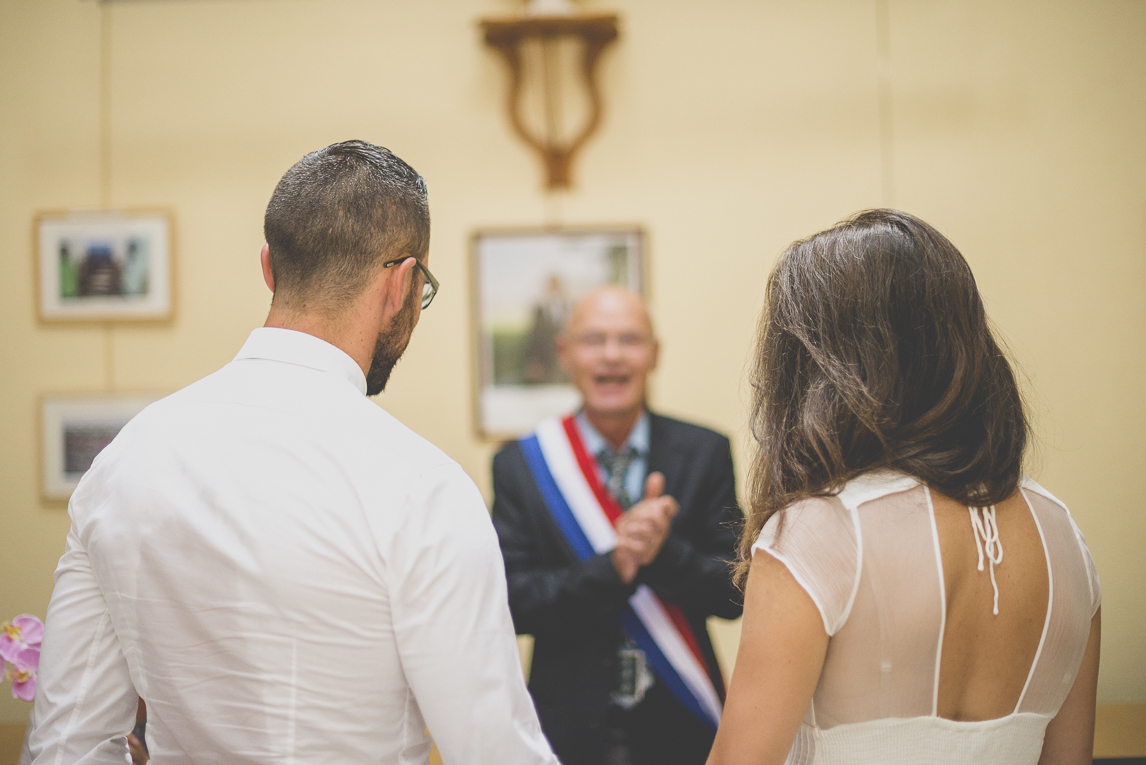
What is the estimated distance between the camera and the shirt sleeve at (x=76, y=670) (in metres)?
0.91

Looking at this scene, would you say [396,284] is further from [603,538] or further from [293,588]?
[603,538]

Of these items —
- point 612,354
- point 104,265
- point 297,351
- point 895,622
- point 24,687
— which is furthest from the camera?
point 104,265

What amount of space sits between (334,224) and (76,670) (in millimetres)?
597

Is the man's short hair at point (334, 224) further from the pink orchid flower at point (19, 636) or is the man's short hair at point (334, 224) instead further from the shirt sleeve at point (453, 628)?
the pink orchid flower at point (19, 636)

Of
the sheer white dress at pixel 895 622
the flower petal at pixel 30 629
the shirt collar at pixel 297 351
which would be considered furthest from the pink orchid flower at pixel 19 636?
the sheer white dress at pixel 895 622

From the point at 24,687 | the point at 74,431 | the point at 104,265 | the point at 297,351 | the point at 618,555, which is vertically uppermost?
the point at 104,265

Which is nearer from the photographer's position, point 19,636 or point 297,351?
point 297,351

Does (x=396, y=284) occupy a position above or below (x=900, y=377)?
above

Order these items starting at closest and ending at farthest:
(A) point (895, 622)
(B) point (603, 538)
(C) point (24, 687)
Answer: (A) point (895, 622), (C) point (24, 687), (B) point (603, 538)

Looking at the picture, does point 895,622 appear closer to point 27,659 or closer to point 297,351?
point 297,351

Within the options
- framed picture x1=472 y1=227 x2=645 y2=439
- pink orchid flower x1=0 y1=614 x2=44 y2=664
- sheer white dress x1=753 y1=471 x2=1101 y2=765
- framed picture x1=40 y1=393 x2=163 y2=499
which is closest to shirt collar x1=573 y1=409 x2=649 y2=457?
framed picture x1=472 y1=227 x2=645 y2=439

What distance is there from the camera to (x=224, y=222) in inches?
102

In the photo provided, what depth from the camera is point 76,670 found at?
0.91m

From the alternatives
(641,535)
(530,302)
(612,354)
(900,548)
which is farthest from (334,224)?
(530,302)
